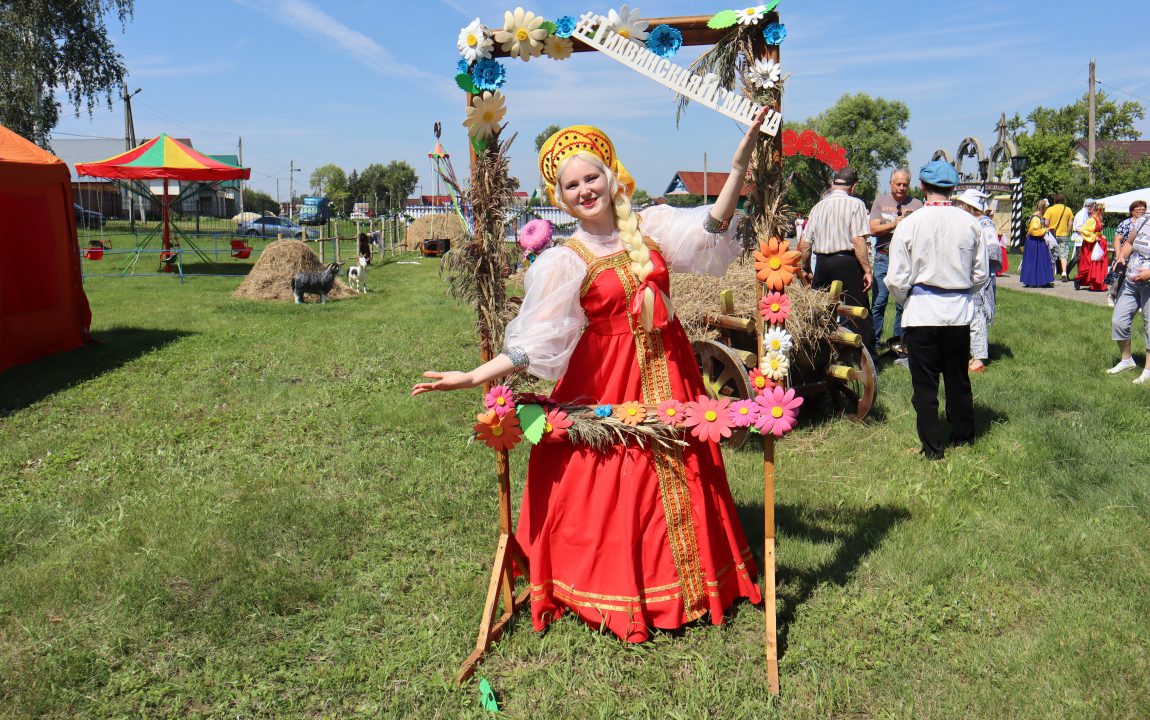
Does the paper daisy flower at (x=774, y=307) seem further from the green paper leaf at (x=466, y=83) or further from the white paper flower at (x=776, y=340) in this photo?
the green paper leaf at (x=466, y=83)

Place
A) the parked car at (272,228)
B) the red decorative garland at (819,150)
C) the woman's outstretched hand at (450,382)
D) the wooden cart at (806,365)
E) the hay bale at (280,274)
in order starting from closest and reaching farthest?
the woman's outstretched hand at (450,382), the wooden cart at (806,365), the red decorative garland at (819,150), the hay bale at (280,274), the parked car at (272,228)

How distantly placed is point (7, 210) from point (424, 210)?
A: 26.4 m

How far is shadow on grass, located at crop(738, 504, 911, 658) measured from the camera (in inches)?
144

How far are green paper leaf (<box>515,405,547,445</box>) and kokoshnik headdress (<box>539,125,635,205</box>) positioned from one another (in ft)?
2.77

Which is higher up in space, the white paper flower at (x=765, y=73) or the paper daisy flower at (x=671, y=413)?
the white paper flower at (x=765, y=73)

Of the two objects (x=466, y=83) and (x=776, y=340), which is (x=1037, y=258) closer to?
(x=776, y=340)

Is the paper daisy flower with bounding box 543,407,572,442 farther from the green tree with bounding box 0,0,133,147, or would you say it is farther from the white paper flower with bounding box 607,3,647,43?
the green tree with bounding box 0,0,133,147

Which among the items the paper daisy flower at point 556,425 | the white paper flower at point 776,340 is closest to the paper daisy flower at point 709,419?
the white paper flower at point 776,340

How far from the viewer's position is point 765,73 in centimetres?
291

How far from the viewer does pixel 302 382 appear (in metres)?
8.01

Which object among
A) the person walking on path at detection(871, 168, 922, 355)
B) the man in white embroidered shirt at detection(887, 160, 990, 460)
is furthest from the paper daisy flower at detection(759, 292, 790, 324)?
the person walking on path at detection(871, 168, 922, 355)

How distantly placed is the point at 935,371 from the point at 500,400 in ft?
11.8

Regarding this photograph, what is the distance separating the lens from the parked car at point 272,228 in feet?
134

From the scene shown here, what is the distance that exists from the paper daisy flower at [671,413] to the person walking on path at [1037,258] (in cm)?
1489
